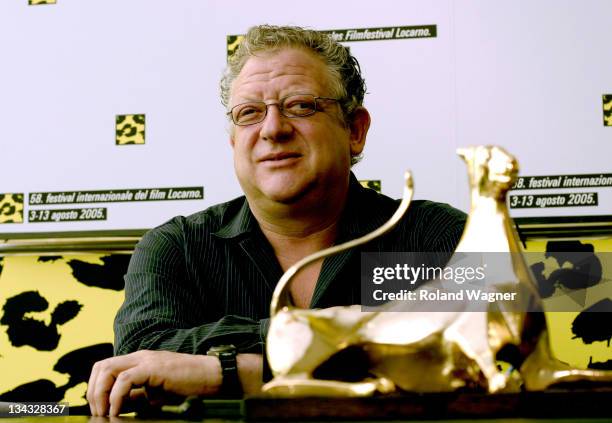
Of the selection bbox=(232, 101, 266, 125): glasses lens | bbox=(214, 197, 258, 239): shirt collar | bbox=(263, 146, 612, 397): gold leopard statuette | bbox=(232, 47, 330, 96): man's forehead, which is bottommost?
bbox=(263, 146, 612, 397): gold leopard statuette

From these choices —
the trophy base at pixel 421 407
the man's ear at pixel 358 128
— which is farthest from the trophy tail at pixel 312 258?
the man's ear at pixel 358 128

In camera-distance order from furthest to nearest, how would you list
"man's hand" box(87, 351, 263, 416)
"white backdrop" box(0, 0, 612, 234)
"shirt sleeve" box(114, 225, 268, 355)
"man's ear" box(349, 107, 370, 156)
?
"white backdrop" box(0, 0, 612, 234), "man's ear" box(349, 107, 370, 156), "shirt sleeve" box(114, 225, 268, 355), "man's hand" box(87, 351, 263, 416)

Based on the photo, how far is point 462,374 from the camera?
633 millimetres

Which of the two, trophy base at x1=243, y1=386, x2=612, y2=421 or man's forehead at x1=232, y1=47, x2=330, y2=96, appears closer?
trophy base at x1=243, y1=386, x2=612, y2=421

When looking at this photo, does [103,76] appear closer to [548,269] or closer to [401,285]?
[401,285]

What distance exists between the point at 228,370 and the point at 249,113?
0.51 meters

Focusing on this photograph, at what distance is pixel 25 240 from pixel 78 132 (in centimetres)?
29

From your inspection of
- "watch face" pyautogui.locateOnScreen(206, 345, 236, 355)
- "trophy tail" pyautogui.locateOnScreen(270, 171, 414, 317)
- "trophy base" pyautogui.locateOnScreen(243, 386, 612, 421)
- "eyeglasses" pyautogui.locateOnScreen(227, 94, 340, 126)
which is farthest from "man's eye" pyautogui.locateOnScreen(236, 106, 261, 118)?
"trophy base" pyautogui.locateOnScreen(243, 386, 612, 421)

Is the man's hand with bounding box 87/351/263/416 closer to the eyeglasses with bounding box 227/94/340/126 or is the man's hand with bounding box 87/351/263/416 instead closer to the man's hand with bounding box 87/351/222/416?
the man's hand with bounding box 87/351/222/416

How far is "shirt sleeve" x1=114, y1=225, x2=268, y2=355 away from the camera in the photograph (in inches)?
42.3

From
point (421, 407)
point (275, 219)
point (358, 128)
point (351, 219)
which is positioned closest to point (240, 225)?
point (275, 219)

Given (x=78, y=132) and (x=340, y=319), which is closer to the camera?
(x=340, y=319)

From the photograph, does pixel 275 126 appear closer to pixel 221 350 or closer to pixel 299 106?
pixel 299 106

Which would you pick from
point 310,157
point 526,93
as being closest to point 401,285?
point 310,157
